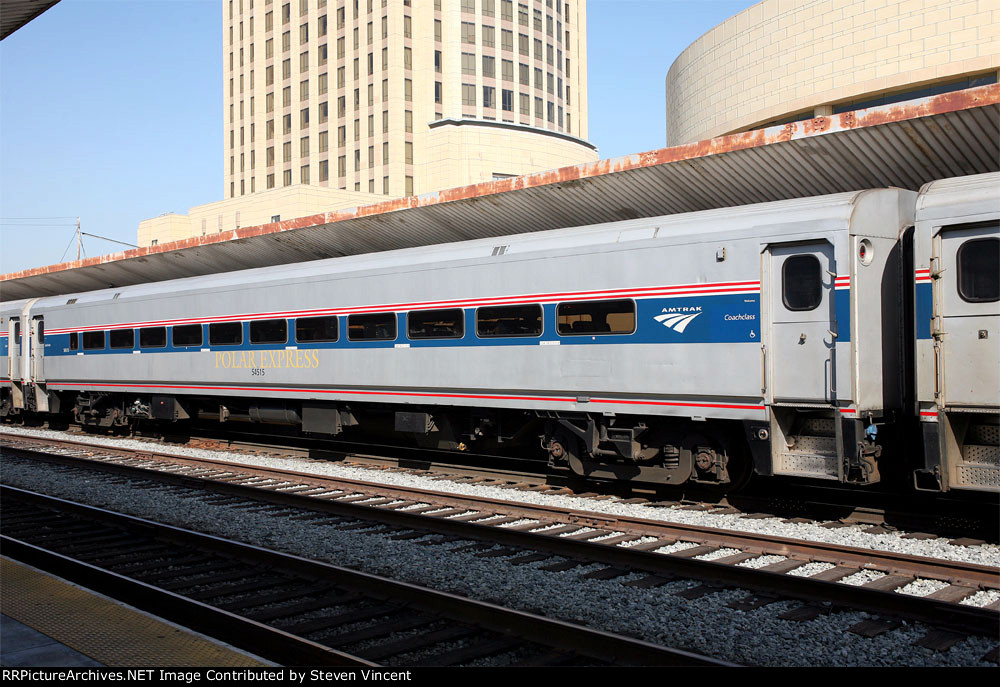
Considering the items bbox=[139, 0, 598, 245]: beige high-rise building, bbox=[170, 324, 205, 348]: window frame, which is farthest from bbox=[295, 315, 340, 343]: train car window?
bbox=[139, 0, 598, 245]: beige high-rise building

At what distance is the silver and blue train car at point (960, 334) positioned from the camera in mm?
7949

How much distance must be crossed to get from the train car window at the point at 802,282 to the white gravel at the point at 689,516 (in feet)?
8.23

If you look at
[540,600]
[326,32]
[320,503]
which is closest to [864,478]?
[540,600]

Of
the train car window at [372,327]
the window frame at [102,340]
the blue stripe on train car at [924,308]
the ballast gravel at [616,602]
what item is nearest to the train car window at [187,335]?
the window frame at [102,340]

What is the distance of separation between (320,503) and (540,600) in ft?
14.9

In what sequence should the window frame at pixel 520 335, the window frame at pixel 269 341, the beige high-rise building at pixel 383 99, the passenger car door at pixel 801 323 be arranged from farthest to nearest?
the beige high-rise building at pixel 383 99 < the window frame at pixel 269 341 < the window frame at pixel 520 335 < the passenger car door at pixel 801 323

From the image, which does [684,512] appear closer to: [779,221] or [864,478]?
[864,478]

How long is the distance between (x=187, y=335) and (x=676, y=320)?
1169 centimetres

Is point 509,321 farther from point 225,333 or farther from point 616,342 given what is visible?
point 225,333

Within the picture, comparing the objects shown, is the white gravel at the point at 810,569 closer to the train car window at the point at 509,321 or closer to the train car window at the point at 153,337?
the train car window at the point at 509,321

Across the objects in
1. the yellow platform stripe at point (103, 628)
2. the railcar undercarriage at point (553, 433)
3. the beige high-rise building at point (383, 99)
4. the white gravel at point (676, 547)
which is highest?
the beige high-rise building at point (383, 99)

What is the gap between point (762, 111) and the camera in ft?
125

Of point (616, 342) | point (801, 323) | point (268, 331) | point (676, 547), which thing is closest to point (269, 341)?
point (268, 331)

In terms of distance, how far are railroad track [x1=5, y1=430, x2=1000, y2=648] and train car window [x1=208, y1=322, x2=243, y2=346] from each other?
16.9 ft
